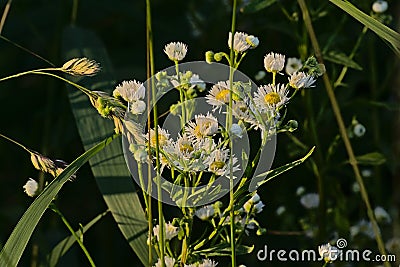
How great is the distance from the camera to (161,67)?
1545 millimetres

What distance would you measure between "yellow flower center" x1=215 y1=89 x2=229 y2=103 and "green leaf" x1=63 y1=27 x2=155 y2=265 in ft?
0.65

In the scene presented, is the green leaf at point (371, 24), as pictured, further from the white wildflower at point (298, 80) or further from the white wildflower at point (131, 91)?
the white wildflower at point (131, 91)

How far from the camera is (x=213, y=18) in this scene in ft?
5.38

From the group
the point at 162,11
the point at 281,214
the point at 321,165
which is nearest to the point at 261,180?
the point at 321,165

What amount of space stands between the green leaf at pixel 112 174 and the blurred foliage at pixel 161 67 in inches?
9.8

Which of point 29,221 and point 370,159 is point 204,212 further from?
point 370,159

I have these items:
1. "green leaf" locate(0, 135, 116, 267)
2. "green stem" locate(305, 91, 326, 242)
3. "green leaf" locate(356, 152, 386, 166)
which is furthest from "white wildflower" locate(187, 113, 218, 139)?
"green leaf" locate(356, 152, 386, 166)

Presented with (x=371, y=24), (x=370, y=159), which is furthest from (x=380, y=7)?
(x=371, y=24)

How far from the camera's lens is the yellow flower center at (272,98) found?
70cm

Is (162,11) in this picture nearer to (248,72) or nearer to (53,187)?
(248,72)

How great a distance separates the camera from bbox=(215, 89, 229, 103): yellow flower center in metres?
0.73

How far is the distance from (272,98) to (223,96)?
0.17 feet

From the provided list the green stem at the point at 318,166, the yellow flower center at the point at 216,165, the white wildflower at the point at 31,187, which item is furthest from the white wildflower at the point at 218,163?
the green stem at the point at 318,166

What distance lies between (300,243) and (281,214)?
0.09 metres
